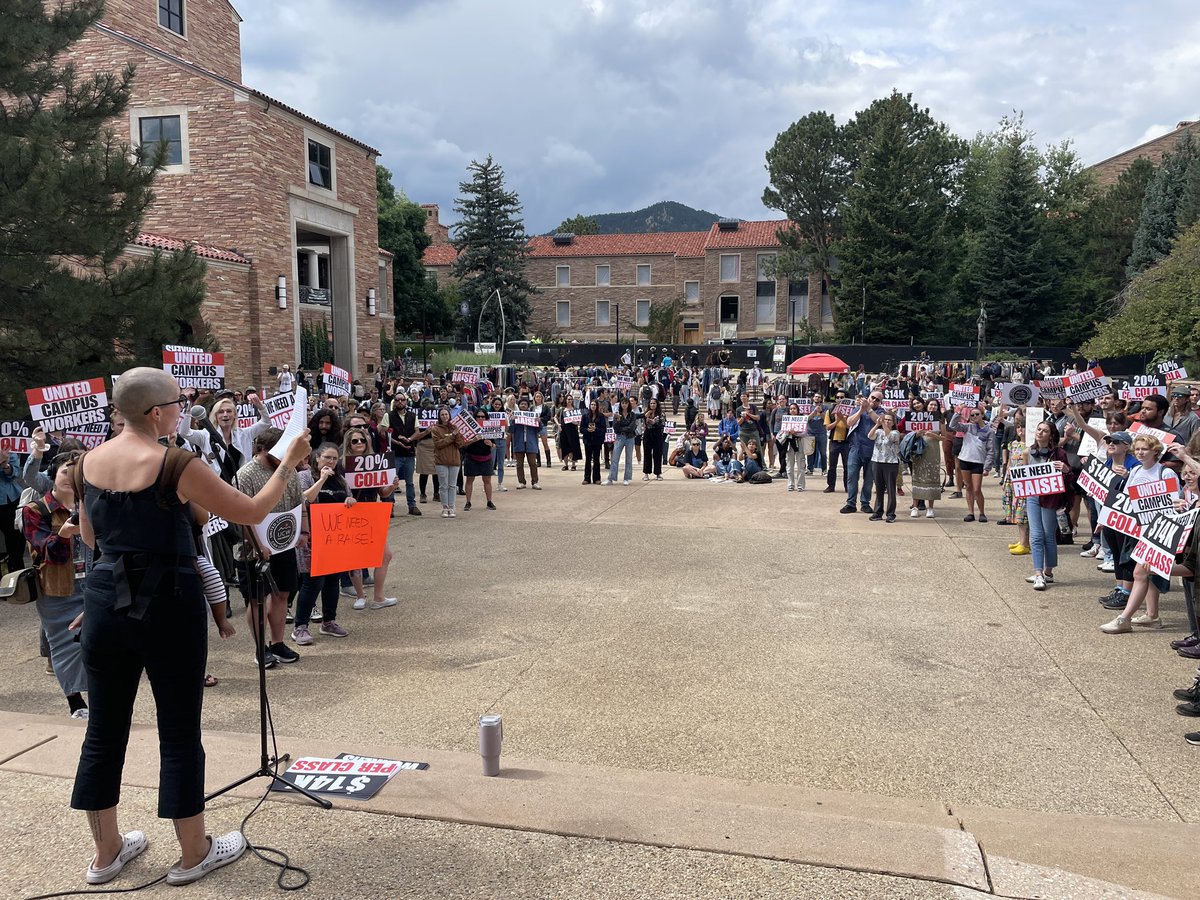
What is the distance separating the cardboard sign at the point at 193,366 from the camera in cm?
1114

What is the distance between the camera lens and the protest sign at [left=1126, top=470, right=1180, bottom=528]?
7254mm

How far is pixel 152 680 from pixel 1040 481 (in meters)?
8.33

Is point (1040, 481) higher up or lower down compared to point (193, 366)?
lower down

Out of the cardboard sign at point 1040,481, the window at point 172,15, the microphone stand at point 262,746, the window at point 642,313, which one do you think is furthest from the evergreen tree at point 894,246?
the microphone stand at point 262,746

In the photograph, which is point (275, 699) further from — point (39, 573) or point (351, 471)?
point (351, 471)

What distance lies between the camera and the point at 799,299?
222 feet

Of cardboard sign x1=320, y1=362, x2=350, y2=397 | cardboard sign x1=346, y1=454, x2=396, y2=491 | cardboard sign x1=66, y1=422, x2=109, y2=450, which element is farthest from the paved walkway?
cardboard sign x1=320, y1=362, x2=350, y2=397

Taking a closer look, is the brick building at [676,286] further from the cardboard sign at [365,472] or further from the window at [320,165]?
the cardboard sign at [365,472]

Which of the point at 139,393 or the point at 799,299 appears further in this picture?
the point at 799,299

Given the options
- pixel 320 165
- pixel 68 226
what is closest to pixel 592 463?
pixel 68 226

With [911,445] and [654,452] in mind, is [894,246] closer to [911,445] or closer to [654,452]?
[654,452]

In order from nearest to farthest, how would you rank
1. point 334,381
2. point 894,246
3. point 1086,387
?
point 1086,387 → point 334,381 → point 894,246

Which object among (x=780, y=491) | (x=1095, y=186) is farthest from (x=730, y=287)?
(x=780, y=491)

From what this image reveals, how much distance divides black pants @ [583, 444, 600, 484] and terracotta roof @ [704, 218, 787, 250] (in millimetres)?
51725
